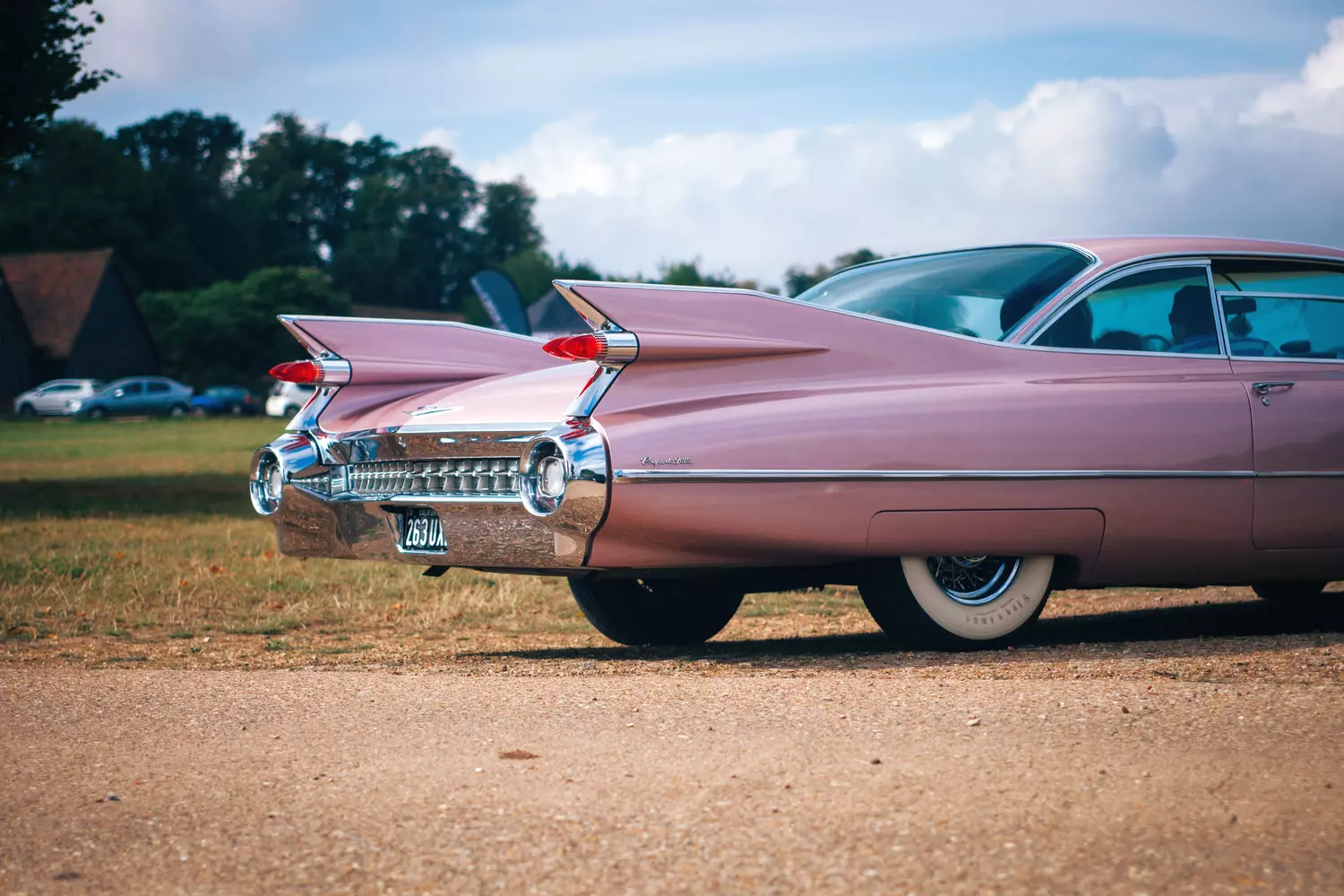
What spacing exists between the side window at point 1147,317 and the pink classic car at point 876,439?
0.03 ft

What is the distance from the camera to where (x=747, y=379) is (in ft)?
15.8

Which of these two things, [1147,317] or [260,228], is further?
[260,228]

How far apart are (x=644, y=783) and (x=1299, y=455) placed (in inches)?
130

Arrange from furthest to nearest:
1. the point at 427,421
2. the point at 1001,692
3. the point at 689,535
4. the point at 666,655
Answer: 1. the point at 666,655
2. the point at 427,421
3. the point at 689,535
4. the point at 1001,692

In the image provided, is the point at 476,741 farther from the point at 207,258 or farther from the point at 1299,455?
the point at 207,258

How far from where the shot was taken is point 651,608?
6.09 m

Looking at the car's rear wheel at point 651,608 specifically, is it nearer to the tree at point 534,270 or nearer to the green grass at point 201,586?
the green grass at point 201,586

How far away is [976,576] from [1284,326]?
5.75 ft

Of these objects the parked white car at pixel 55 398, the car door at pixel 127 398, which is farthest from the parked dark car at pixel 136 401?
the parked white car at pixel 55 398

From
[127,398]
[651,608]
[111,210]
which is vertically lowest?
[127,398]

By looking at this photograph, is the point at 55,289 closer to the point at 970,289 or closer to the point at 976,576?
the point at 970,289

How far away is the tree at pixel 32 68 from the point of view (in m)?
16.4

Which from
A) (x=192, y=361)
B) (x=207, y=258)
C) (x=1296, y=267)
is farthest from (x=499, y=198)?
(x=1296, y=267)

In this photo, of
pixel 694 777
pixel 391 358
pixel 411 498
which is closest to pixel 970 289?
pixel 411 498
